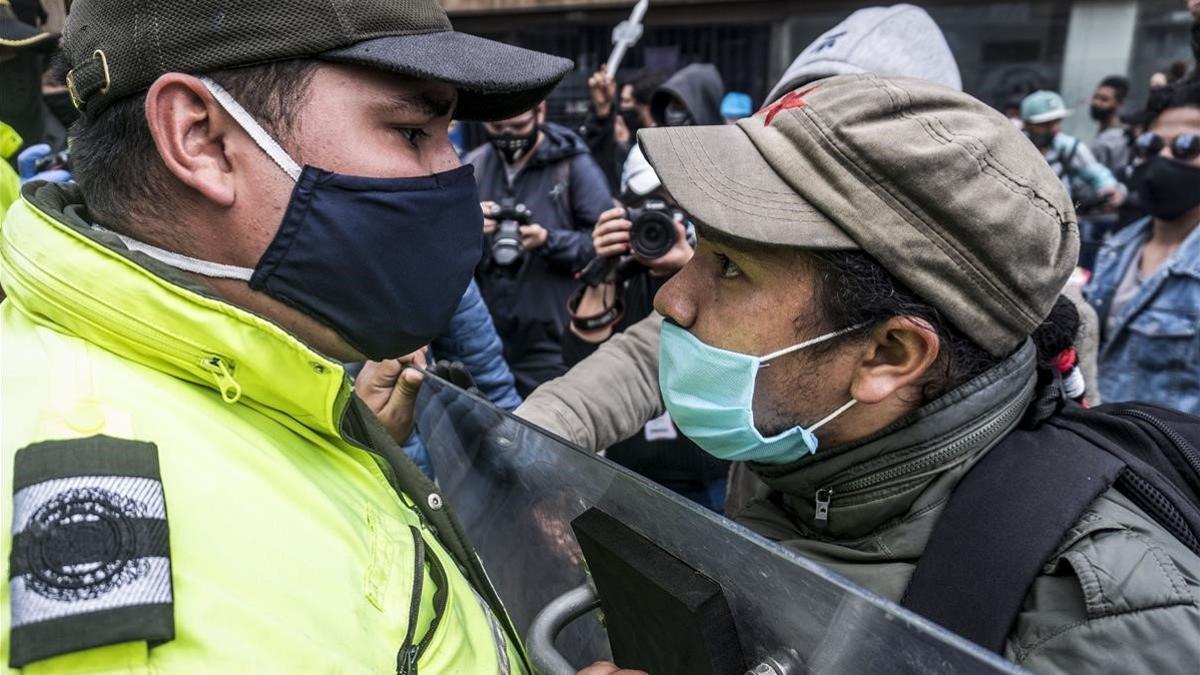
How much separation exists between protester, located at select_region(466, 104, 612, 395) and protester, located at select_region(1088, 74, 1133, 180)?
5.61 metres

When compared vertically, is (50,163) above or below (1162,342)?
above

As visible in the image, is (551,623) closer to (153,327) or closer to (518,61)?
(153,327)

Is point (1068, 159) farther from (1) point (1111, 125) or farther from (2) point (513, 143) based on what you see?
(2) point (513, 143)

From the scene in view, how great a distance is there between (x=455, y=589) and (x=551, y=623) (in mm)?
171

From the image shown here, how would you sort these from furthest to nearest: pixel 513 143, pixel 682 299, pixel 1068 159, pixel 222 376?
pixel 1068 159
pixel 513 143
pixel 682 299
pixel 222 376

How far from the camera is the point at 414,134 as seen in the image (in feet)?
3.93

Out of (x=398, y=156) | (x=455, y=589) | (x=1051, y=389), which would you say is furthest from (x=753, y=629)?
(x=398, y=156)

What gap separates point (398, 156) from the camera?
1.16 metres

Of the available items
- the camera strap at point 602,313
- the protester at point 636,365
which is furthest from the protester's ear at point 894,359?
the camera strap at point 602,313

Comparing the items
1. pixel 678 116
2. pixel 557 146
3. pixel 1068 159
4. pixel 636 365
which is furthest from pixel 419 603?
pixel 1068 159

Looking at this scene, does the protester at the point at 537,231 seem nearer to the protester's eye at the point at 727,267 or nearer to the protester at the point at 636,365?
the protester at the point at 636,365

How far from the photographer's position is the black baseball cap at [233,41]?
1.01 metres

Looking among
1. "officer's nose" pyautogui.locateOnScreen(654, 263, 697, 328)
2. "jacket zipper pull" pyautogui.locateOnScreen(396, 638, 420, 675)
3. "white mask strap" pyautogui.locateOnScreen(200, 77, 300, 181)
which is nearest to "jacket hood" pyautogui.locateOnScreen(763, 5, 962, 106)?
"officer's nose" pyautogui.locateOnScreen(654, 263, 697, 328)

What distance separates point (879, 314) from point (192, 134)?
39.9 inches
